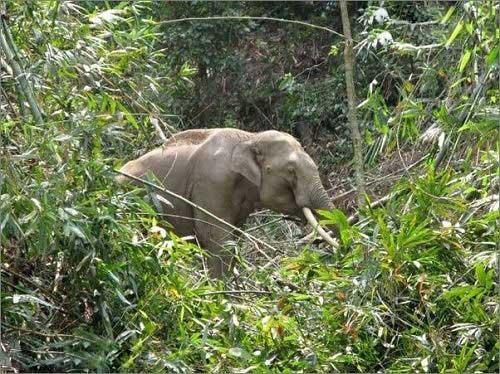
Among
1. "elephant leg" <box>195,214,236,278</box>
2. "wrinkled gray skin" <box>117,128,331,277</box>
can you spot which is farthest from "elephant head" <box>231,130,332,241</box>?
"elephant leg" <box>195,214,236,278</box>

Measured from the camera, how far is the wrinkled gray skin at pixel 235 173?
21.8 feet

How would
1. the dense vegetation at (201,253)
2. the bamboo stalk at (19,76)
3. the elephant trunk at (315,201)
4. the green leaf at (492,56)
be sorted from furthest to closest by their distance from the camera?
the elephant trunk at (315,201)
the bamboo stalk at (19,76)
the dense vegetation at (201,253)
the green leaf at (492,56)

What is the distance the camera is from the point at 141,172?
21.5 ft

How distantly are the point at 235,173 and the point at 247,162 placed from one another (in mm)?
70

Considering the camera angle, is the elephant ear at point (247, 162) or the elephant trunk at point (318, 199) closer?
the elephant trunk at point (318, 199)

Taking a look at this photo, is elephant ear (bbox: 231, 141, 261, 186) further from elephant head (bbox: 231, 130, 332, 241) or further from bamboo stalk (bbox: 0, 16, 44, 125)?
bamboo stalk (bbox: 0, 16, 44, 125)

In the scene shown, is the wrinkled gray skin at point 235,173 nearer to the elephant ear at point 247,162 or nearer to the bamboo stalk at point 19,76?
the elephant ear at point 247,162

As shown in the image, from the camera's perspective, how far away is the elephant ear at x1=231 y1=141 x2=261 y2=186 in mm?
6688

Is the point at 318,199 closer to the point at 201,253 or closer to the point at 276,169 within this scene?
the point at 276,169

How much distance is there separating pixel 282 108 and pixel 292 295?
4.72 meters

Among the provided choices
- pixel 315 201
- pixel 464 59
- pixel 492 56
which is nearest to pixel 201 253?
pixel 464 59

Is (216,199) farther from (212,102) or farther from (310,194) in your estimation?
(212,102)

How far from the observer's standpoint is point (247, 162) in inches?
264

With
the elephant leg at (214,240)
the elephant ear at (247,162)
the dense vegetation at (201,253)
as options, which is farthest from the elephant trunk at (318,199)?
the dense vegetation at (201,253)
